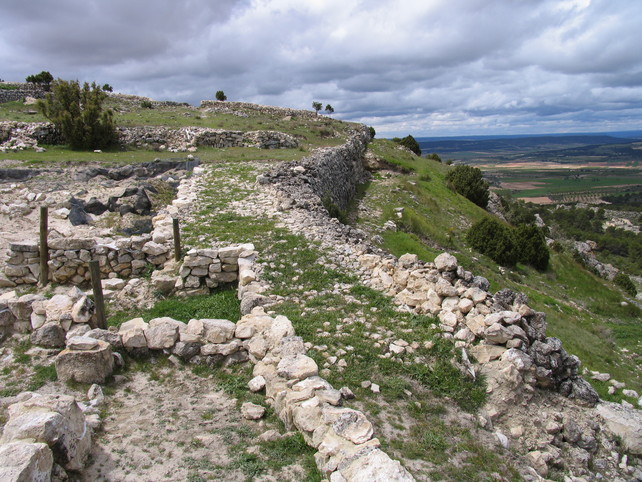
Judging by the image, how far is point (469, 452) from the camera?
5.42 m

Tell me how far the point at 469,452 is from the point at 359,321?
3.46 metres

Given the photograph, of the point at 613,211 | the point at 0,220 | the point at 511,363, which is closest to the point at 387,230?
the point at 511,363

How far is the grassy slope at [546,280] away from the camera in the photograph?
13.8m

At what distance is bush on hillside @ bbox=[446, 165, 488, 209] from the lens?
38219 millimetres

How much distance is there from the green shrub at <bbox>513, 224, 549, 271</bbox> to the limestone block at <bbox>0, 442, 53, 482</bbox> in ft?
79.0

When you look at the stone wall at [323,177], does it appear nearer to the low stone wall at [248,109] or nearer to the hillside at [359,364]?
the hillside at [359,364]

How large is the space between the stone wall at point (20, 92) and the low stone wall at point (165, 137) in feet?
45.1

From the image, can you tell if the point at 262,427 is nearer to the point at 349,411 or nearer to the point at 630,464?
the point at 349,411

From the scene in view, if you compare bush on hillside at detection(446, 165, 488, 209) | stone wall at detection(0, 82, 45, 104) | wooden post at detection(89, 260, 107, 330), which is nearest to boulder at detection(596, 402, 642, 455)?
wooden post at detection(89, 260, 107, 330)

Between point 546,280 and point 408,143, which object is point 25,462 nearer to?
point 546,280

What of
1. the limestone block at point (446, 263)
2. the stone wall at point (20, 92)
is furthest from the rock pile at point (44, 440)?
the stone wall at point (20, 92)

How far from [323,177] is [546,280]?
1421 cm

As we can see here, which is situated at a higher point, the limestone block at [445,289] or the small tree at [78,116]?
the small tree at [78,116]

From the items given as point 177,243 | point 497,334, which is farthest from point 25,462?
point 177,243
